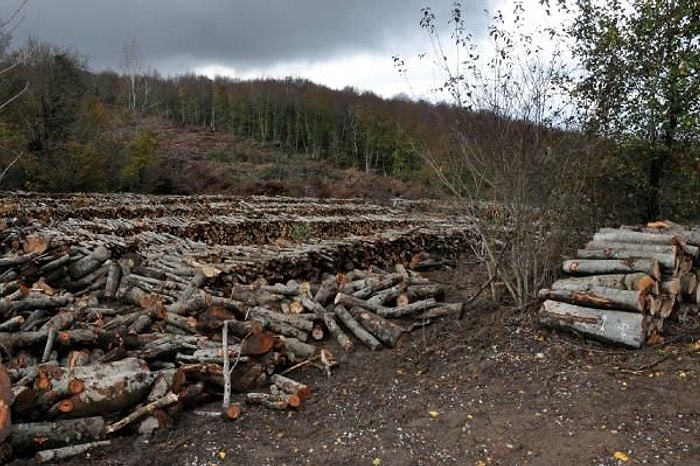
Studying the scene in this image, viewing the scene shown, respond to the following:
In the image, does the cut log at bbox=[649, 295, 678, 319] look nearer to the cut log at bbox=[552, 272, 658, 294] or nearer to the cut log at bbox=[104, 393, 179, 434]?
the cut log at bbox=[552, 272, 658, 294]

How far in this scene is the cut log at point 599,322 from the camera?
16.5ft

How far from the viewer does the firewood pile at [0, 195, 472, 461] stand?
3992mm

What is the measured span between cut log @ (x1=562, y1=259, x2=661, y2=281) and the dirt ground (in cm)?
75

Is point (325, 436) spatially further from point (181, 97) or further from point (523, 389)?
point (181, 97)

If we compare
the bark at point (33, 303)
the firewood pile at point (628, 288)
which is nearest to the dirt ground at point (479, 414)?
the firewood pile at point (628, 288)

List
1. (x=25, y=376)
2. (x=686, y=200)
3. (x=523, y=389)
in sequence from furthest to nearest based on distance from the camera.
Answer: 1. (x=686, y=200)
2. (x=523, y=389)
3. (x=25, y=376)

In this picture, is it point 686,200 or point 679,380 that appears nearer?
point 679,380

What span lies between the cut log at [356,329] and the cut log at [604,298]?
216 centimetres

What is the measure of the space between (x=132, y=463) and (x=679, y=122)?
8.08m

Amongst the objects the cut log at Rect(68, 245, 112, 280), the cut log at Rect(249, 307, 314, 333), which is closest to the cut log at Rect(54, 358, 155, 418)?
the cut log at Rect(249, 307, 314, 333)

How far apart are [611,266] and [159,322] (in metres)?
5.46

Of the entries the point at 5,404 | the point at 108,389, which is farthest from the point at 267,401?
the point at 5,404

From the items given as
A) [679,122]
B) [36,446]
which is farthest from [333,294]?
[679,122]

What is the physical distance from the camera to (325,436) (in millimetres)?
4133
